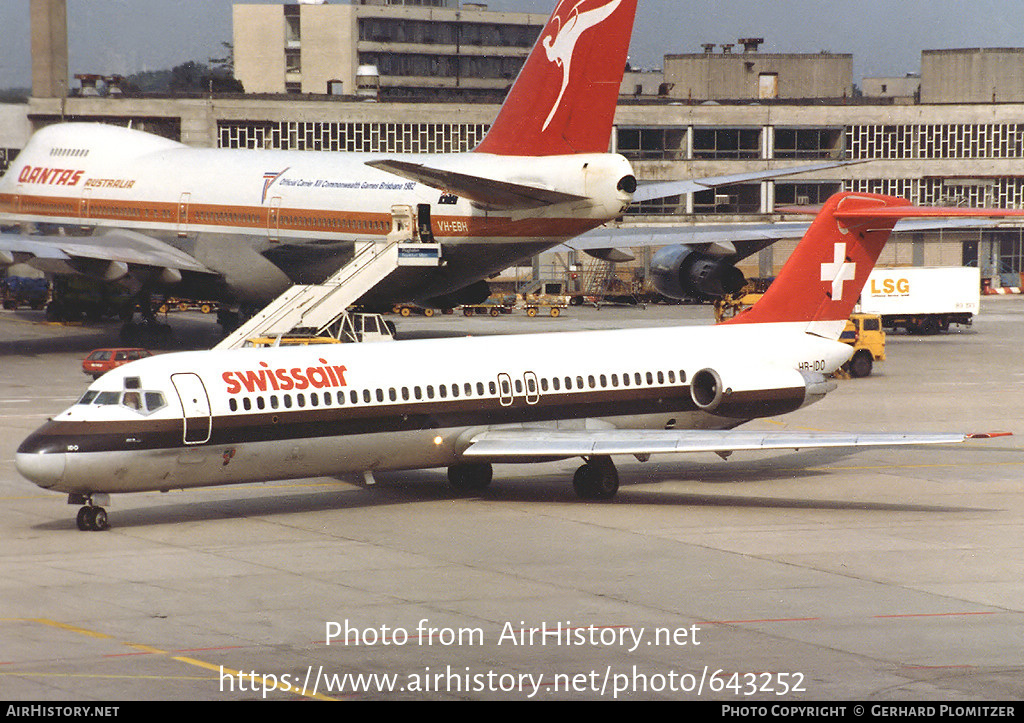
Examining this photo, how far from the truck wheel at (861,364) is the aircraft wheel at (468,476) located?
27.2 m

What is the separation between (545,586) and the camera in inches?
891

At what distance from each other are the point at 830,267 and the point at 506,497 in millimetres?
10274

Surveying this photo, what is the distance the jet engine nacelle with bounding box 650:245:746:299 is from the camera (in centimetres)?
6172

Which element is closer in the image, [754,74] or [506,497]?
[506,497]

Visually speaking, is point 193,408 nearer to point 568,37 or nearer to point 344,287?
point 344,287

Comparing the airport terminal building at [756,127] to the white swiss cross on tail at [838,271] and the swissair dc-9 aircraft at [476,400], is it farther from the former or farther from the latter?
the swissair dc-9 aircraft at [476,400]

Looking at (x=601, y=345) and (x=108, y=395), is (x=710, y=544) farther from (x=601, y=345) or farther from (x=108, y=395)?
(x=108, y=395)

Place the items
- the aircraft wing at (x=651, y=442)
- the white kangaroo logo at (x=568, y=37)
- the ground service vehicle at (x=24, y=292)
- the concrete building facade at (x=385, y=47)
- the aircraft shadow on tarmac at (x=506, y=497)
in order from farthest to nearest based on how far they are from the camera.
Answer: the concrete building facade at (x=385, y=47)
the ground service vehicle at (x=24, y=292)
the white kangaroo logo at (x=568, y=37)
the aircraft shadow on tarmac at (x=506, y=497)
the aircraft wing at (x=651, y=442)

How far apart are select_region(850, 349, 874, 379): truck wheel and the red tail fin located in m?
12.9

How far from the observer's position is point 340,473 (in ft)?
95.5

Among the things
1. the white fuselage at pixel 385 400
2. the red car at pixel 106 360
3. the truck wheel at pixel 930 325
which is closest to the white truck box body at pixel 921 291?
the truck wheel at pixel 930 325

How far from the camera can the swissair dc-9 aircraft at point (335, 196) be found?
2041 inches

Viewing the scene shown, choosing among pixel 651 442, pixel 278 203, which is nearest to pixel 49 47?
pixel 278 203

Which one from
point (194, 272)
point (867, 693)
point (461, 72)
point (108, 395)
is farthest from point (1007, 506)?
point (461, 72)
